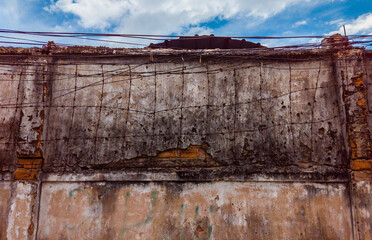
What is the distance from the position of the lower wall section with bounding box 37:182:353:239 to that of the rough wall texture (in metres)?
0.02

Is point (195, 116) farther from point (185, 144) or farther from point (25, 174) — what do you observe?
point (25, 174)

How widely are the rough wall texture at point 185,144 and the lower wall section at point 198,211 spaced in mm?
15

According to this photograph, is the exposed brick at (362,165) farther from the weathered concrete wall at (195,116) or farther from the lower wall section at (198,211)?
the lower wall section at (198,211)

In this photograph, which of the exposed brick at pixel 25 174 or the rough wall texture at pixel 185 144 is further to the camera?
the exposed brick at pixel 25 174

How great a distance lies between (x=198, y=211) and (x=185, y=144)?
1045 millimetres

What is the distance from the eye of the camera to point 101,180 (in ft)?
13.0

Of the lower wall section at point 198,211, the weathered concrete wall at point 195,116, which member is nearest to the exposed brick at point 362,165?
the weathered concrete wall at point 195,116

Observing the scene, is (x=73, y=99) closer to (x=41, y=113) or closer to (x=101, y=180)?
(x=41, y=113)

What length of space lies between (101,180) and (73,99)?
1.46 m

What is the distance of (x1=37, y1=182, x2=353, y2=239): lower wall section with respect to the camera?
3748 millimetres

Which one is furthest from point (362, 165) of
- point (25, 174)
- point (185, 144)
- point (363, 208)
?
point (25, 174)

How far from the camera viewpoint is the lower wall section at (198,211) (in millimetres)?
3748

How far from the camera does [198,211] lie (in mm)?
3846

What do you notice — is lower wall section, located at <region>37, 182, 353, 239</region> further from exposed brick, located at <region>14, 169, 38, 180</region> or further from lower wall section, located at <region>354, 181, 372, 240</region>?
exposed brick, located at <region>14, 169, 38, 180</region>
